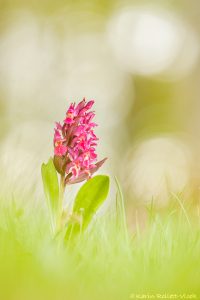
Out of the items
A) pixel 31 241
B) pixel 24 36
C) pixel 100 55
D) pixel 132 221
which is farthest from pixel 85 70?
pixel 31 241

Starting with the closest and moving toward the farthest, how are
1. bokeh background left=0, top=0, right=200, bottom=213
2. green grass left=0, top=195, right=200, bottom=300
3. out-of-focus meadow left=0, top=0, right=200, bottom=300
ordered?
green grass left=0, top=195, right=200, bottom=300 < out-of-focus meadow left=0, top=0, right=200, bottom=300 < bokeh background left=0, top=0, right=200, bottom=213

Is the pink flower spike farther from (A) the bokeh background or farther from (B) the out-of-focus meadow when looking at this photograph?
(A) the bokeh background

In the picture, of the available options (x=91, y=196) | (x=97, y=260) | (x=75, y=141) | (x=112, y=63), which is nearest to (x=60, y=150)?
(x=75, y=141)

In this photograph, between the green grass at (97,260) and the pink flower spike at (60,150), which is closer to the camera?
the green grass at (97,260)

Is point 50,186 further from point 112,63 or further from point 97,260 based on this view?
point 112,63

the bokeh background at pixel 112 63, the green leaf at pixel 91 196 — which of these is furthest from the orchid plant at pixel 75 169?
the bokeh background at pixel 112 63

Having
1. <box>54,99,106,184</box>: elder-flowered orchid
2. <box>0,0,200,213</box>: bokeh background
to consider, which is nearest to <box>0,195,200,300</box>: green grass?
<box>54,99,106,184</box>: elder-flowered orchid

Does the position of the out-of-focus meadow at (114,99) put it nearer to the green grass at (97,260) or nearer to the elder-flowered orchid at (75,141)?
the green grass at (97,260)
